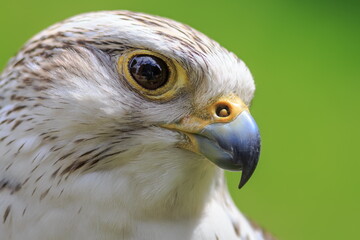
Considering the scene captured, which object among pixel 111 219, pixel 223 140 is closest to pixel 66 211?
pixel 111 219

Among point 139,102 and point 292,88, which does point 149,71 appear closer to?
point 139,102

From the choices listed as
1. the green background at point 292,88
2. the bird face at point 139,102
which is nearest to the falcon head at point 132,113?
the bird face at point 139,102

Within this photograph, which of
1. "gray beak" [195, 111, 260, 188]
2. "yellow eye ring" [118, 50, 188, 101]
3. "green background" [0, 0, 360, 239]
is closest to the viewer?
"gray beak" [195, 111, 260, 188]

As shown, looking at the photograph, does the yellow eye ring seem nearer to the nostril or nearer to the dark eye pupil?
the dark eye pupil

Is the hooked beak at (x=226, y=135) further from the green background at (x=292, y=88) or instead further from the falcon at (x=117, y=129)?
the green background at (x=292, y=88)

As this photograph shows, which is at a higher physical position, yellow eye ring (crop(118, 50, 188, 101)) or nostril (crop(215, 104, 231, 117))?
yellow eye ring (crop(118, 50, 188, 101))

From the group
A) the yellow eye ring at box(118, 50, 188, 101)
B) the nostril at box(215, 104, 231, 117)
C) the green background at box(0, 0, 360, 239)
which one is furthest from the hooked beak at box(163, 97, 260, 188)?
the green background at box(0, 0, 360, 239)

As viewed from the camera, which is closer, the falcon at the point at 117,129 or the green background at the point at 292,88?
the falcon at the point at 117,129
